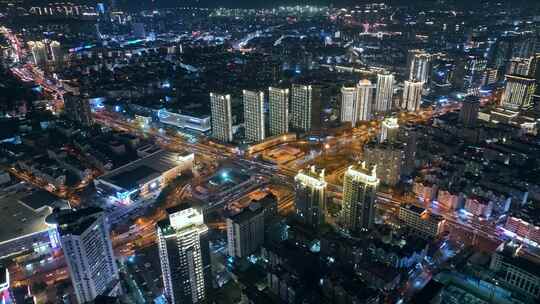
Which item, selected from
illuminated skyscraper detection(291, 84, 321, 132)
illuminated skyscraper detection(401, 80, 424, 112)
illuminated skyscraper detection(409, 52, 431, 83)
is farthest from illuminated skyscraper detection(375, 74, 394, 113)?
illuminated skyscraper detection(409, 52, 431, 83)

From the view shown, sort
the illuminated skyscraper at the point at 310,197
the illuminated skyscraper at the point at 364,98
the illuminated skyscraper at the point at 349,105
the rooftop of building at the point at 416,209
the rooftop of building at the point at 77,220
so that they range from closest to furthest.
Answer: the rooftop of building at the point at 77,220, the illuminated skyscraper at the point at 310,197, the rooftop of building at the point at 416,209, the illuminated skyscraper at the point at 349,105, the illuminated skyscraper at the point at 364,98

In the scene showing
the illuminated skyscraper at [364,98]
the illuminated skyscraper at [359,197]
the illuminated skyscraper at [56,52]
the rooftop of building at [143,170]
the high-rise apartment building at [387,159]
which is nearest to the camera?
the illuminated skyscraper at [359,197]

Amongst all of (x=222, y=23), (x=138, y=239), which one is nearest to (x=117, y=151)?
(x=138, y=239)

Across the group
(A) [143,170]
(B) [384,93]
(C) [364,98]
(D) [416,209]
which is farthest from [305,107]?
(D) [416,209]

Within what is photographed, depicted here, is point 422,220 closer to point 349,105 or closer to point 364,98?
point 349,105

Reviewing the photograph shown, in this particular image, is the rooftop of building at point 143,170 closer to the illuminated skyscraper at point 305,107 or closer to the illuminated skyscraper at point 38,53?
the illuminated skyscraper at point 305,107

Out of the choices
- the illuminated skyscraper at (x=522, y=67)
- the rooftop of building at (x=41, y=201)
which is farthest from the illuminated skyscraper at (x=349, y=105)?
the rooftop of building at (x=41, y=201)

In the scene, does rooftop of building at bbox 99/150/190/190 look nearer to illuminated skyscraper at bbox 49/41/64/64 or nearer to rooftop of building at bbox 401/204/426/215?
rooftop of building at bbox 401/204/426/215
